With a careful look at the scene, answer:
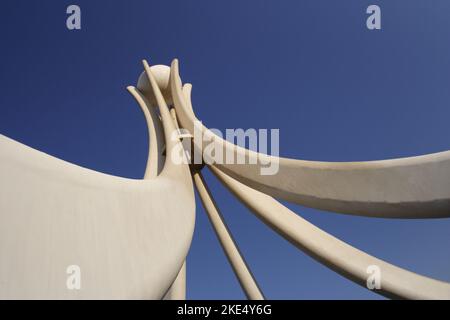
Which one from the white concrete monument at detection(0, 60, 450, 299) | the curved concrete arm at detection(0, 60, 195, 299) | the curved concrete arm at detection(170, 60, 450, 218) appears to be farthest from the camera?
the curved concrete arm at detection(170, 60, 450, 218)

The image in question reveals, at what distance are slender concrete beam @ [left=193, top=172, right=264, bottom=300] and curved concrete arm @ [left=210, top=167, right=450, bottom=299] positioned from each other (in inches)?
28.3

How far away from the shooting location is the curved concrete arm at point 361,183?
12.7ft

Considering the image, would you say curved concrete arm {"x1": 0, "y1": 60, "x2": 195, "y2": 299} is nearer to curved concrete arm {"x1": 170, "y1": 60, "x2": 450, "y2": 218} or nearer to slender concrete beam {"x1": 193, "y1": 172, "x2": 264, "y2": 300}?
curved concrete arm {"x1": 170, "y1": 60, "x2": 450, "y2": 218}

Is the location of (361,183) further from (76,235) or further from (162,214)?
(76,235)

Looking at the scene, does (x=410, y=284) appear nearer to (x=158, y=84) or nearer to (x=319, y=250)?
(x=319, y=250)

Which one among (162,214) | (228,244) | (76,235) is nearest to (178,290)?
(228,244)

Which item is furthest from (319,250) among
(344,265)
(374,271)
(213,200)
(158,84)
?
(158,84)

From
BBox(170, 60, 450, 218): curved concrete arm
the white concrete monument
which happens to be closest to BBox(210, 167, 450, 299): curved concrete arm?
the white concrete monument

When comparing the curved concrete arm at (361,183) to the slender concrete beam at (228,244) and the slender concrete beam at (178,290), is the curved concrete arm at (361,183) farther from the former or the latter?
the slender concrete beam at (178,290)

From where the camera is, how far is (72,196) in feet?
10.4

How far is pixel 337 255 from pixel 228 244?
2271mm

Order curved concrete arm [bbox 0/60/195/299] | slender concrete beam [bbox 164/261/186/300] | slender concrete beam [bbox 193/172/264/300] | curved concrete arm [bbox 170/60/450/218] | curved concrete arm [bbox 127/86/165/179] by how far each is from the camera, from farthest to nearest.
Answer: curved concrete arm [bbox 127/86/165/179] → slender concrete beam [bbox 164/261/186/300] → slender concrete beam [bbox 193/172/264/300] → curved concrete arm [bbox 170/60/450/218] → curved concrete arm [bbox 0/60/195/299]

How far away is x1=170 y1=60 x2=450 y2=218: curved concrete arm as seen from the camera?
12.7 feet

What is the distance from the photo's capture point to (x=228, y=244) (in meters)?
6.38
